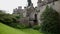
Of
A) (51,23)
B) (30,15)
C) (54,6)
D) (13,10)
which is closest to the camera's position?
(51,23)

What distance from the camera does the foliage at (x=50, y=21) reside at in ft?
25.7

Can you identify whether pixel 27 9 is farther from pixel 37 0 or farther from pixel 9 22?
pixel 9 22

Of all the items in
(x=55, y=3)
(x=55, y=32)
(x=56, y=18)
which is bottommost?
(x=55, y=32)

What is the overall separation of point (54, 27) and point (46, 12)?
91 cm

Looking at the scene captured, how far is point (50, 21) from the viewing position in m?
7.86

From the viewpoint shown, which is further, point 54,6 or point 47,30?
point 54,6

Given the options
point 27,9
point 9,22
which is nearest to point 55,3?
point 9,22

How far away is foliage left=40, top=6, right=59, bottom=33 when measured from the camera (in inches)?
309

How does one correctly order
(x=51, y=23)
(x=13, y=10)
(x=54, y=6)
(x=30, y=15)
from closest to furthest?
(x=51, y=23) → (x=54, y=6) → (x=30, y=15) → (x=13, y=10)

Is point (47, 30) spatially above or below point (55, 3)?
below

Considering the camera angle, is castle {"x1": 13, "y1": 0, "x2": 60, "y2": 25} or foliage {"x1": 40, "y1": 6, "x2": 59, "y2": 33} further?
castle {"x1": 13, "y1": 0, "x2": 60, "y2": 25}

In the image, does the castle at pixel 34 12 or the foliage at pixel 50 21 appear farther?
the castle at pixel 34 12

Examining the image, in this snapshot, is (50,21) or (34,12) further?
(34,12)

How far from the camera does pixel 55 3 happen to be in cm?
930
